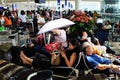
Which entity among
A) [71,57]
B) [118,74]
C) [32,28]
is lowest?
[32,28]

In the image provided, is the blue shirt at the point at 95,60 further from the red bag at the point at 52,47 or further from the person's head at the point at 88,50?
the red bag at the point at 52,47

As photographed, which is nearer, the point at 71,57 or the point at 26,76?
the point at 26,76

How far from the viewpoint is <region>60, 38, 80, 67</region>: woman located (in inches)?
211

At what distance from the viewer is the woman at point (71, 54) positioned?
5370 millimetres

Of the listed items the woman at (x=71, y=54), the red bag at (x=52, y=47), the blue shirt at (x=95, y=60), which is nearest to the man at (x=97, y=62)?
the blue shirt at (x=95, y=60)

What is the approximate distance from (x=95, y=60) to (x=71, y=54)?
50 cm

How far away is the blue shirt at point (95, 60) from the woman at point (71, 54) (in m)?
0.22

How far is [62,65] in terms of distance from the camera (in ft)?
18.0

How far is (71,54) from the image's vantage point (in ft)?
17.8

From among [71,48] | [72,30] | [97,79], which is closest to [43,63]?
[71,48]

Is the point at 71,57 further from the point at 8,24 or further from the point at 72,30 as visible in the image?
the point at 8,24

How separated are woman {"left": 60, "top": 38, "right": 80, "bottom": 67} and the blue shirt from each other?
0.22 meters

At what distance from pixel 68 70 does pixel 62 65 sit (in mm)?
194

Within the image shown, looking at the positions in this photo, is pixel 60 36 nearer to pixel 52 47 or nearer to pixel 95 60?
pixel 52 47
